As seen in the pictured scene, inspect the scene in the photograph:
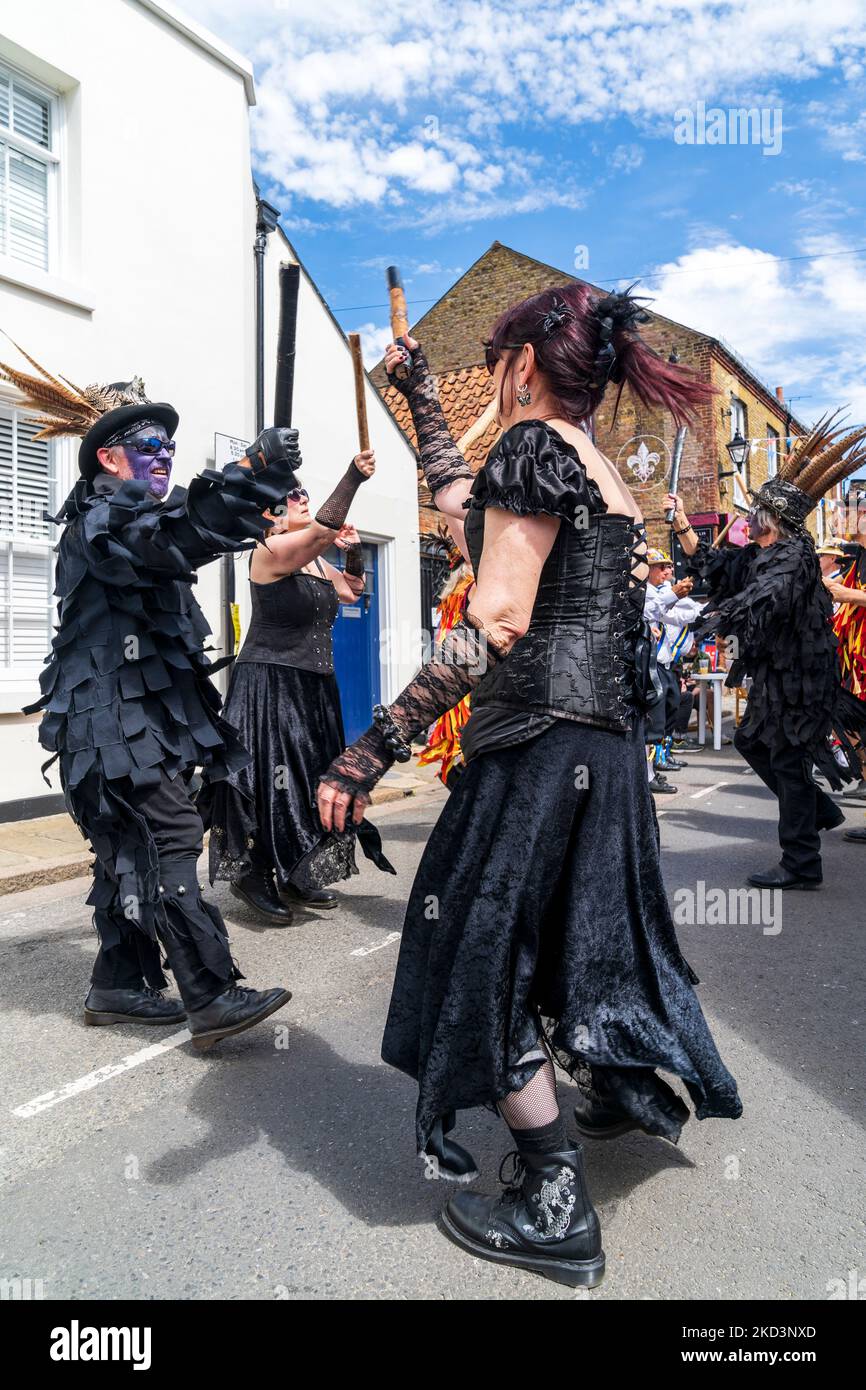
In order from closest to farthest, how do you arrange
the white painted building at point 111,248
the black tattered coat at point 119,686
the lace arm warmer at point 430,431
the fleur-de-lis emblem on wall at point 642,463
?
1. the black tattered coat at point 119,686
2. the lace arm warmer at point 430,431
3. the white painted building at point 111,248
4. the fleur-de-lis emblem on wall at point 642,463

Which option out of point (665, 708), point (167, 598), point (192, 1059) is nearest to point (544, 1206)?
point (192, 1059)

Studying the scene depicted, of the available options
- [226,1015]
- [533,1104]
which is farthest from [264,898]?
[533,1104]

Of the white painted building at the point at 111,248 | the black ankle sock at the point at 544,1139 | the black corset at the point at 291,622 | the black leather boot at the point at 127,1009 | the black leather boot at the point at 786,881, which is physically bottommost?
the black leather boot at the point at 127,1009

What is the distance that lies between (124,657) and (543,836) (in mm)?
1653

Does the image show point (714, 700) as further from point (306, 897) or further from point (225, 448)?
point (306, 897)

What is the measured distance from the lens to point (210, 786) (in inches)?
174

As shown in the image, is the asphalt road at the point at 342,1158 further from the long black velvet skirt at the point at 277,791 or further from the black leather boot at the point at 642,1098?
the long black velvet skirt at the point at 277,791

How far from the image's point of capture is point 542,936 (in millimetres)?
2008

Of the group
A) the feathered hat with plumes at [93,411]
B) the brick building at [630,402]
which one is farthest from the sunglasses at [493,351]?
the brick building at [630,402]

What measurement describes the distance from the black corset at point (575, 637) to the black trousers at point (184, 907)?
142cm

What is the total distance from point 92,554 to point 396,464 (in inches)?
354

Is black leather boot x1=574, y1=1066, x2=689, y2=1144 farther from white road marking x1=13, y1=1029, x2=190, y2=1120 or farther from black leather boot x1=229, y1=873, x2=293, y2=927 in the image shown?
black leather boot x1=229, y1=873, x2=293, y2=927

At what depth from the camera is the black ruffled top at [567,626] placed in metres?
1.91

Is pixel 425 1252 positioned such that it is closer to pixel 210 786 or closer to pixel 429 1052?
pixel 429 1052
